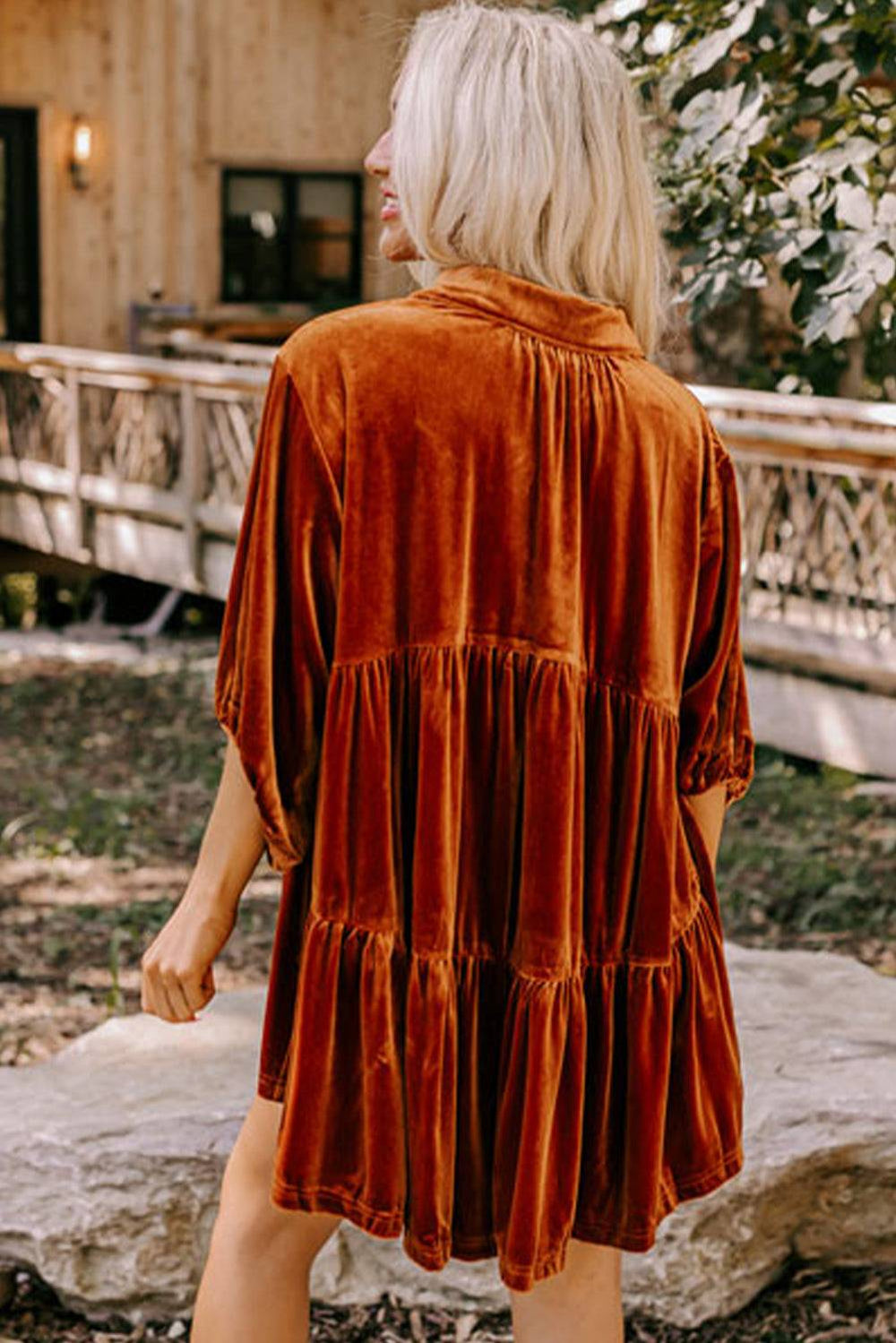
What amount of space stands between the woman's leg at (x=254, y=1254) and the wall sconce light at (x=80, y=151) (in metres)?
12.0

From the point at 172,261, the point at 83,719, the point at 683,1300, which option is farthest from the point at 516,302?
the point at 172,261

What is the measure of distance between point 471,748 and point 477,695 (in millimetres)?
54

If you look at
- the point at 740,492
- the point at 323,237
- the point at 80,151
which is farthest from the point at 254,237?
the point at 740,492

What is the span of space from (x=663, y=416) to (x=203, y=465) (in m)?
8.11

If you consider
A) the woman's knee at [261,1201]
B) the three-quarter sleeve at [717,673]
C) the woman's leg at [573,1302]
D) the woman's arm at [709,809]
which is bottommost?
the woman's leg at [573,1302]

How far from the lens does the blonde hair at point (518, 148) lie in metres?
1.79

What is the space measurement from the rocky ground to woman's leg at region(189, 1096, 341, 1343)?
841mm

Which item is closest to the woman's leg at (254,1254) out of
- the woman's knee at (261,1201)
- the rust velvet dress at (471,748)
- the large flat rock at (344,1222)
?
the woman's knee at (261,1201)

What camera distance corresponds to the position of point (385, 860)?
1.85m

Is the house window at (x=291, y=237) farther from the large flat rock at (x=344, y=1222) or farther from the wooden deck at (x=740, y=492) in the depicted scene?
the large flat rock at (x=344, y=1222)

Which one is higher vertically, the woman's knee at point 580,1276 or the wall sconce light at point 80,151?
the wall sconce light at point 80,151

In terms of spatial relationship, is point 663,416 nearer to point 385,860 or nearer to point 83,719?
point 385,860

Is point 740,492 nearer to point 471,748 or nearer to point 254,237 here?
point 471,748

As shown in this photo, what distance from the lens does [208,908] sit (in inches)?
75.1
